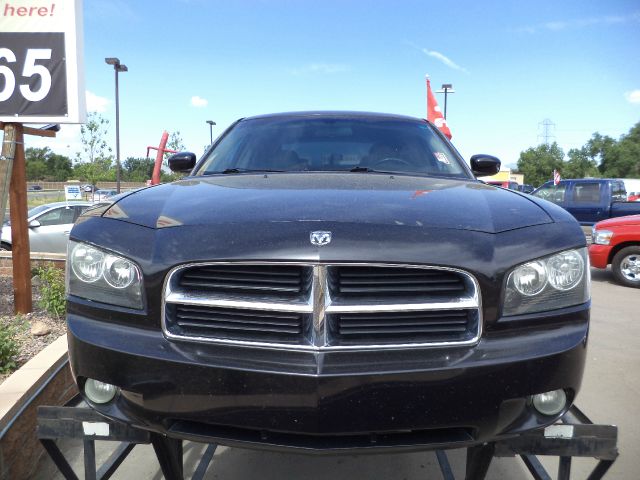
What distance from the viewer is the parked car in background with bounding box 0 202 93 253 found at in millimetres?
11094

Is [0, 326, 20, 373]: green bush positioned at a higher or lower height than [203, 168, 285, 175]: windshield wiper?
lower

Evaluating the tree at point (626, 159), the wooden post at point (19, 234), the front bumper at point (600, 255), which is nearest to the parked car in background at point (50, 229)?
the wooden post at point (19, 234)

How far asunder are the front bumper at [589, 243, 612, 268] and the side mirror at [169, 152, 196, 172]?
24.5ft

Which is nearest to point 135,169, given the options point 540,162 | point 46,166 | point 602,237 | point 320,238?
point 46,166

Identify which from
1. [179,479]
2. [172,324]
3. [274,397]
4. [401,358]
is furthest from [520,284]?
[179,479]

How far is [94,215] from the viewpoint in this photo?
196 centimetres

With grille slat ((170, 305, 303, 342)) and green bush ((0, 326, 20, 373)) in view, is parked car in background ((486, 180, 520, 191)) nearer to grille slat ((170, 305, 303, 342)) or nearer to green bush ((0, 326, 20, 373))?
grille slat ((170, 305, 303, 342))

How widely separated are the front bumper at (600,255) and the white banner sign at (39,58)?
26.3ft

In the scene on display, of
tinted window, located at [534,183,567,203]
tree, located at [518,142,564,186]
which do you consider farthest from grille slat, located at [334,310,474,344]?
tree, located at [518,142,564,186]

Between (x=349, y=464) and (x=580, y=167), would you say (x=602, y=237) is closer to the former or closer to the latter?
(x=349, y=464)

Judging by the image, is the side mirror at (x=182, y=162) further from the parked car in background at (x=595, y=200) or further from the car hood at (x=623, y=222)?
the parked car in background at (x=595, y=200)

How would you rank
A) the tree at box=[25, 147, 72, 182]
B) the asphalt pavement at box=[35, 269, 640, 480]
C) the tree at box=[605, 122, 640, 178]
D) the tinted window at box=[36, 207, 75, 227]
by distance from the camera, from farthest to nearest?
the tree at box=[25, 147, 72, 182] → the tree at box=[605, 122, 640, 178] → the tinted window at box=[36, 207, 75, 227] → the asphalt pavement at box=[35, 269, 640, 480]

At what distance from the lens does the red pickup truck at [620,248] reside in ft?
27.3

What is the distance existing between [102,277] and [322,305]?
2.54 feet
